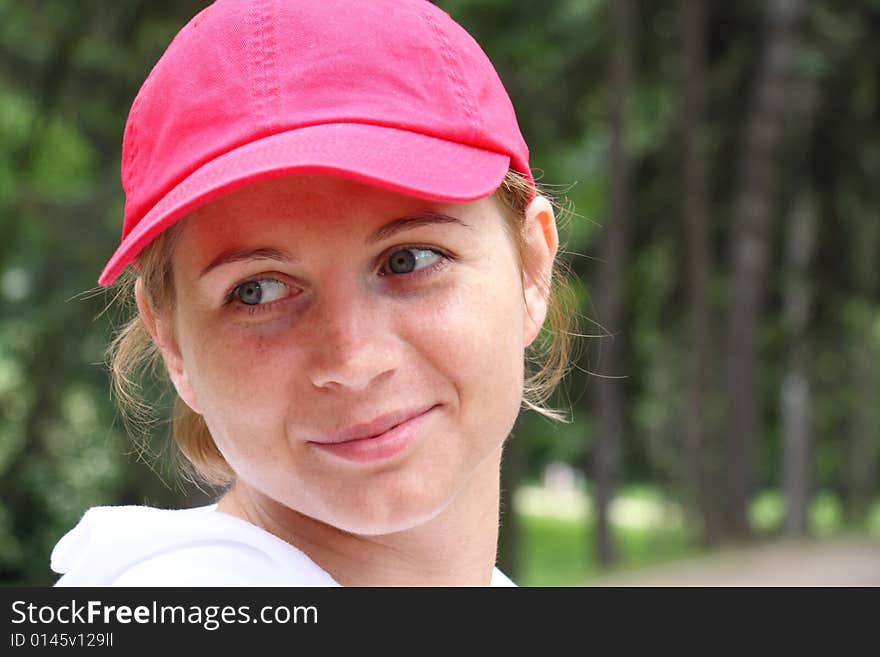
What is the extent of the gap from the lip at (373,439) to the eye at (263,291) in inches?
6.7

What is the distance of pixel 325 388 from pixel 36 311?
28.4 feet

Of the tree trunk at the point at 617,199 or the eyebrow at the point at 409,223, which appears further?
the tree trunk at the point at 617,199

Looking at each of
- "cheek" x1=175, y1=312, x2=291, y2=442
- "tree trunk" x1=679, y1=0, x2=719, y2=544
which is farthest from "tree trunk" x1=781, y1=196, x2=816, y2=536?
"cheek" x1=175, y1=312, x2=291, y2=442

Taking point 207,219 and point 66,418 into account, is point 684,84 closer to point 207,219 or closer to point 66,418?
point 66,418

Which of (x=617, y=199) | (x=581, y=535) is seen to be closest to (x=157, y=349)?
(x=617, y=199)

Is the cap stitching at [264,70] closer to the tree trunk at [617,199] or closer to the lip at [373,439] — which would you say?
the lip at [373,439]

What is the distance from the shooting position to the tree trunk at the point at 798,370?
14000mm

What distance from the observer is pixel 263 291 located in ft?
4.63

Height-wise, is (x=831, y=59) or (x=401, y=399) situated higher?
(x=831, y=59)

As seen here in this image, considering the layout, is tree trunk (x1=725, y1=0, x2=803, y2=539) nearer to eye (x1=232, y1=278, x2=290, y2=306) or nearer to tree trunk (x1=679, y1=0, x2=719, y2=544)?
tree trunk (x1=679, y1=0, x2=719, y2=544)

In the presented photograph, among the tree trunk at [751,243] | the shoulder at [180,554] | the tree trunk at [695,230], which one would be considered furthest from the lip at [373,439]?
the tree trunk at [751,243]

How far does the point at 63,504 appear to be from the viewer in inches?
539

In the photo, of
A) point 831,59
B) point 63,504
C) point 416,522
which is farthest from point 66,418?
point 416,522

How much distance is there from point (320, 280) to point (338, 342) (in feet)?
0.26
